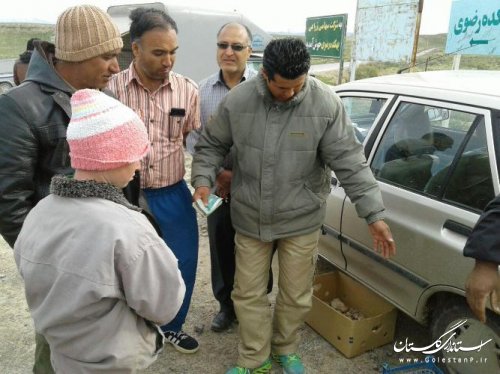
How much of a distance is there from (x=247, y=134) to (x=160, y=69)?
0.59m

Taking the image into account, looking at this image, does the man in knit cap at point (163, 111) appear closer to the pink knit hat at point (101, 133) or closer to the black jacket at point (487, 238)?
the pink knit hat at point (101, 133)

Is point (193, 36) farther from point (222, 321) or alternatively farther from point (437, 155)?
point (437, 155)

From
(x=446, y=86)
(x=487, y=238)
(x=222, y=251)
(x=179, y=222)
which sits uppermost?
(x=446, y=86)

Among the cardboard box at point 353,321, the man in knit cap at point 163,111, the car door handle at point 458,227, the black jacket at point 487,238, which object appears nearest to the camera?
the black jacket at point 487,238

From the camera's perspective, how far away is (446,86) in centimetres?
240

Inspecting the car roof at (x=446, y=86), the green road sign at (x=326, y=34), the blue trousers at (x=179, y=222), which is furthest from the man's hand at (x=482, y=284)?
the green road sign at (x=326, y=34)

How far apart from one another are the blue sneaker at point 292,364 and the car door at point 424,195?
67 cm

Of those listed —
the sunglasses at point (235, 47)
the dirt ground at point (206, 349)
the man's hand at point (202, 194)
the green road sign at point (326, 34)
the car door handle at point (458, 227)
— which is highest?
the green road sign at point (326, 34)

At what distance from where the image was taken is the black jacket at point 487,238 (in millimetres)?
1607

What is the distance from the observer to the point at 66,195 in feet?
4.16

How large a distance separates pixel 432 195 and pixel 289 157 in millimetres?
806

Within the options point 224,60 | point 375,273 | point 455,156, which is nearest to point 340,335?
point 375,273

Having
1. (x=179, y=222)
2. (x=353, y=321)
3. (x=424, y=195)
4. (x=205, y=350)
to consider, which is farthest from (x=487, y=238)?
(x=205, y=350)

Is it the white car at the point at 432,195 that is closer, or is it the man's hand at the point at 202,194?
the white car at the point at 432,195
